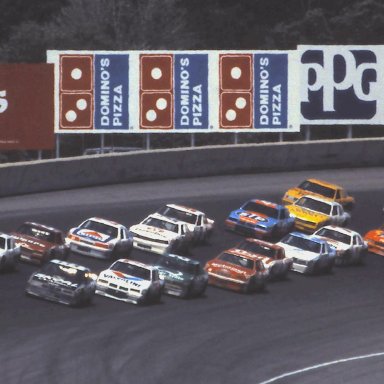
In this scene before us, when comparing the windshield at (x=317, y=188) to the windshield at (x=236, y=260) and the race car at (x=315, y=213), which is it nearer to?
the race car at (x=315, y=213)

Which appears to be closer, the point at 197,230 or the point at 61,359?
the point at 61,359

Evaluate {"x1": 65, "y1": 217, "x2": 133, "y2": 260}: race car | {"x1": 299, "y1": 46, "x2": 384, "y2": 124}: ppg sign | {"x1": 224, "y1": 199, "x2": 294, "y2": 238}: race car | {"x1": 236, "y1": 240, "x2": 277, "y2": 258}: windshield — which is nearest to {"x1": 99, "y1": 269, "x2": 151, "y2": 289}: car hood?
{"x1": 65, "y1": 217, "x2": 133, "y2": 260}: race car

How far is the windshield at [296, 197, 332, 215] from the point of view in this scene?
62062 millimetres

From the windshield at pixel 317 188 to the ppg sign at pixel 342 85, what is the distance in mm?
5179

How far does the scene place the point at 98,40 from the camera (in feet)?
280

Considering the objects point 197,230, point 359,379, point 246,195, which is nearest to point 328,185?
point 246,195

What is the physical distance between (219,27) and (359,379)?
60.5 metres

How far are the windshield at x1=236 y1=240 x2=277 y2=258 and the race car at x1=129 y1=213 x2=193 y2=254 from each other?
80.3 inches

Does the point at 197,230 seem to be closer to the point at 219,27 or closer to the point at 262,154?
the point at 262,154

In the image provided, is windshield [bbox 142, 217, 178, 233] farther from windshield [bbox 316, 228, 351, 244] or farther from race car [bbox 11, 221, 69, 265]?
windshield [bbox 316, 228, 351, 244]

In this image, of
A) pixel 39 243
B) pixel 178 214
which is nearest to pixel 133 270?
pixel 39 243

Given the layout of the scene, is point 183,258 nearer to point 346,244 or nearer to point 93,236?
point 93,236

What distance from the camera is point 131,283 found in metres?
50.5

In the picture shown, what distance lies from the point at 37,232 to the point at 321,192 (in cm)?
1328
